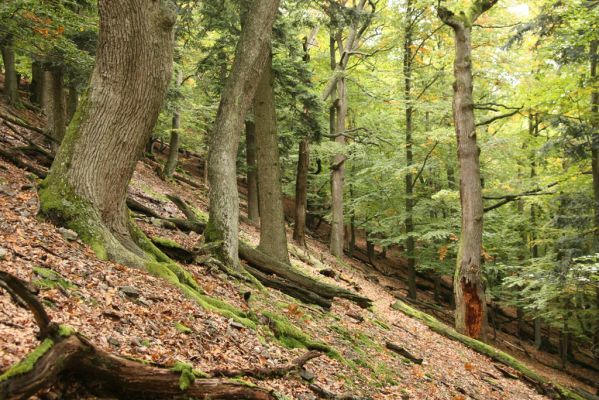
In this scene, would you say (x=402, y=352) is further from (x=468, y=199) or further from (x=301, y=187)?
(x=301, y=187)

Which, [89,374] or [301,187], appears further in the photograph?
[301,187]

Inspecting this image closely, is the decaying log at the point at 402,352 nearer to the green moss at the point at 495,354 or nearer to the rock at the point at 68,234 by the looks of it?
the green moss at the point at 495,354

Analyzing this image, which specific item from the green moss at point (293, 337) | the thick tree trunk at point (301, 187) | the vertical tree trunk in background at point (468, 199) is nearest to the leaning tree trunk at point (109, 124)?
the green moss at point (293, 337)

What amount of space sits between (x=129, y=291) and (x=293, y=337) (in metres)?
2.42

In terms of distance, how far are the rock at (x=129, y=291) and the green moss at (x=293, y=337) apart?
2.05 meters

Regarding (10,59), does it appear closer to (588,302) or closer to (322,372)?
(322,372)

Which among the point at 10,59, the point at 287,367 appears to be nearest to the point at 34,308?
the point at 287,367

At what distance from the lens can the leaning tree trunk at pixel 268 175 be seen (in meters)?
10.1

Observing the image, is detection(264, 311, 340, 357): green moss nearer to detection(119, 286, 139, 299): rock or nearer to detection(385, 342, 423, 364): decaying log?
detection(119, 286, 139, 299): rock

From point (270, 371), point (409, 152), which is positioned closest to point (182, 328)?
point (270, 371)

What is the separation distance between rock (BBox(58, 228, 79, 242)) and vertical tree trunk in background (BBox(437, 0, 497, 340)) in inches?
379

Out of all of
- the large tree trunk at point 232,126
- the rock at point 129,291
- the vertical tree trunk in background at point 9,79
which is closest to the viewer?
the rock at point 129,291

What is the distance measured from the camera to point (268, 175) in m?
10.1

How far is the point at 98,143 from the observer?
558 centimetres
